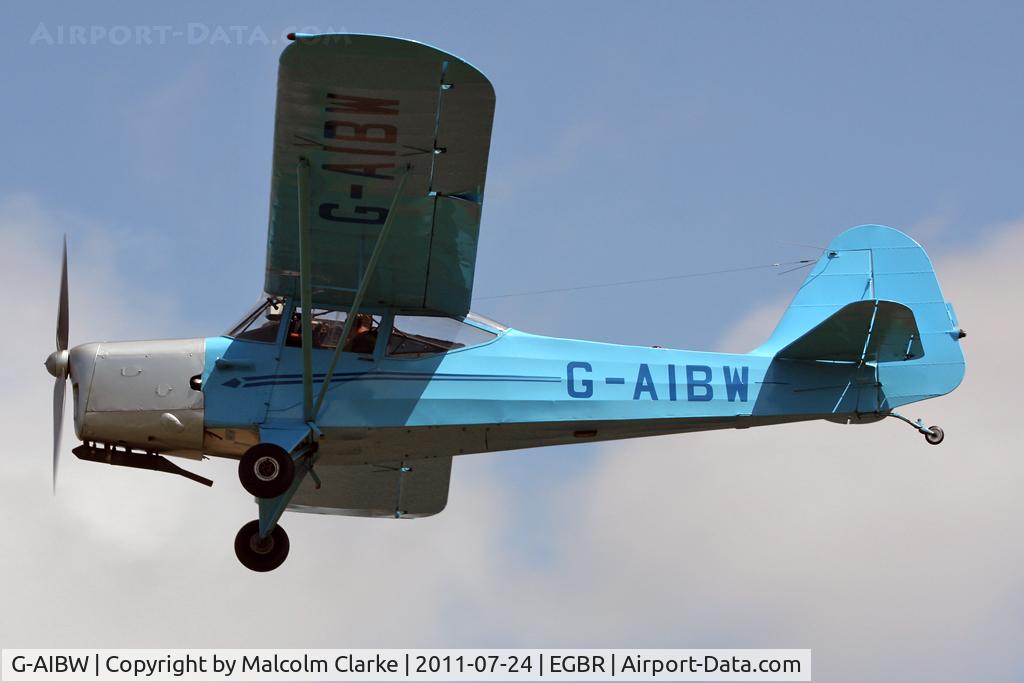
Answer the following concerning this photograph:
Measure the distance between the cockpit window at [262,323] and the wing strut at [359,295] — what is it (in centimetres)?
54

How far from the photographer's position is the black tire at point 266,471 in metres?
10.4

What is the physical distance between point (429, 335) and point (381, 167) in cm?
165

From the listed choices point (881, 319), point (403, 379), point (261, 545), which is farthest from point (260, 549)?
point (881, 319)

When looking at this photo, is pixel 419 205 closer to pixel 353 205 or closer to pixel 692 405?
pixel 353 205

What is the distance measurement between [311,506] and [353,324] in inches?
128

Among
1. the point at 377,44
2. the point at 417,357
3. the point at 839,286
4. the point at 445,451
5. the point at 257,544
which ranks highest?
the point at 377,44

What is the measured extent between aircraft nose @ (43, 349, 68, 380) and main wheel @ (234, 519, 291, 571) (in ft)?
6.40

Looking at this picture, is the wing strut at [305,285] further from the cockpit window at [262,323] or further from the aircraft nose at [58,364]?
the aircraft nose at [58,364]

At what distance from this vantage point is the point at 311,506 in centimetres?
1366

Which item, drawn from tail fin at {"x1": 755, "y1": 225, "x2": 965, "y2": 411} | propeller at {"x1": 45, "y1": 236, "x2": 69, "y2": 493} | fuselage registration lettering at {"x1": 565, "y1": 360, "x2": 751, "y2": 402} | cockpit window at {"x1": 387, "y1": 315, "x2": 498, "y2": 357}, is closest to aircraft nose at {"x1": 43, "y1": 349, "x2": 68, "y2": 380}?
propeller at {"x1": 45, "y1": 236, "x2": 69, "y2": 493}

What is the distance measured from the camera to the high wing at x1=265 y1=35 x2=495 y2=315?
913cm

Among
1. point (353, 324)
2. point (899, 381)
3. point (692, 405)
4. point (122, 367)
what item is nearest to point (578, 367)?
point (692, 405)

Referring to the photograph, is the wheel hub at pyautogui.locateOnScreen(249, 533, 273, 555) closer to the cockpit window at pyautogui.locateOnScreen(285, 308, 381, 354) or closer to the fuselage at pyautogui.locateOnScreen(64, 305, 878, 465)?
the fuselage at pyautogui.locateOnScreen(64, 305, 878, 465)

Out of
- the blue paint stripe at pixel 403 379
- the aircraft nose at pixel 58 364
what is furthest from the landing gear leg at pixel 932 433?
the aircraft nose at pixel 58 364
